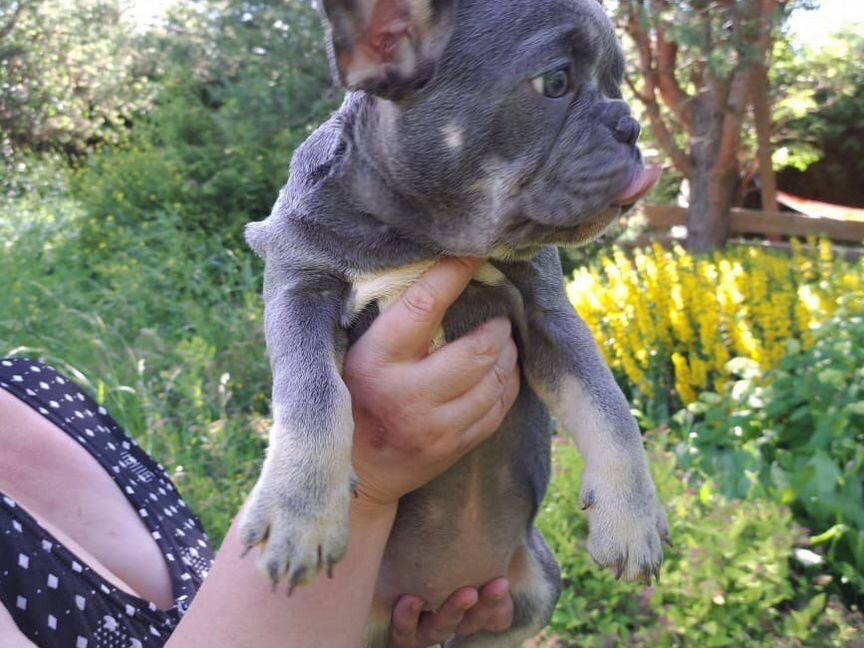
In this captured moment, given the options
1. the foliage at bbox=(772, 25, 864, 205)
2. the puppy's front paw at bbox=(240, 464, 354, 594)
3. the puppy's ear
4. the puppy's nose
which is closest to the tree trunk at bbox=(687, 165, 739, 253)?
the foliage at bbox=(772, 25, 864, 205)

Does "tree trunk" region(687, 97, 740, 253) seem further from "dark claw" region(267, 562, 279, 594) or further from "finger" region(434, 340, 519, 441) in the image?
"dark claw" region(267, 562, 279, 594)

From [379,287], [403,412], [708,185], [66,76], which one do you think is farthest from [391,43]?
[66,76]

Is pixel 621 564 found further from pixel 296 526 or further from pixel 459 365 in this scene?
pixel 296 526

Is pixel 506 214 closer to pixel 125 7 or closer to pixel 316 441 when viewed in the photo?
pixel 316 441

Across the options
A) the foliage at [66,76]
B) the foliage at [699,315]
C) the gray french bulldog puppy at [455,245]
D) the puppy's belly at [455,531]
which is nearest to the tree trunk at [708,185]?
the foliage at [699,315]

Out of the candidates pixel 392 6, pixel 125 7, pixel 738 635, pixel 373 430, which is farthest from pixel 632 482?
pixel 125 7

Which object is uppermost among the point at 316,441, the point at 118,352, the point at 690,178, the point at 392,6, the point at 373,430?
the point at 392,6
